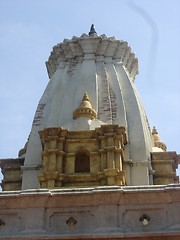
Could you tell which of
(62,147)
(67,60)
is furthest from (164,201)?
(67,60)

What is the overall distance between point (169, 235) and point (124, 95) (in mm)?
16864

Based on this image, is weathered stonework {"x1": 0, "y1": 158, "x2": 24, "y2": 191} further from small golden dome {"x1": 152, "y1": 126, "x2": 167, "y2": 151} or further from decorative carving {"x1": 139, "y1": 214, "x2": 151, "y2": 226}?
decorative carving {"x1": 139, "y1": 214, "x2": 151, "y2": 226}

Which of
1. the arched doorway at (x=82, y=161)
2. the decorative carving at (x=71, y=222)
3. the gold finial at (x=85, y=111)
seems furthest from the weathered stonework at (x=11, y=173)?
the decorative carving at (x=71, y=222)

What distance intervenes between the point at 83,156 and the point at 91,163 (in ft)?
2.84

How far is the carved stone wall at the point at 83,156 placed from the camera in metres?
22.6

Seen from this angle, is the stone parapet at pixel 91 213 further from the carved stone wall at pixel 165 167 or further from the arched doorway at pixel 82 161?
the carved stone wall at pixel 165 167

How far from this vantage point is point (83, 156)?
24.3 metres

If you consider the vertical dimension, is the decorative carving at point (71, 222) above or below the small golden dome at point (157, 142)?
below

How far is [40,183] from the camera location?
23359 millimetres

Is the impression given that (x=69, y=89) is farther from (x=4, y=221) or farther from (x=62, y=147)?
(x=4, y=221)

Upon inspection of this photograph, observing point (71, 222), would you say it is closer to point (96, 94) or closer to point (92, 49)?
point (96, 94)

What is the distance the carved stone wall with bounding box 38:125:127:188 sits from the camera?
22.6 metres

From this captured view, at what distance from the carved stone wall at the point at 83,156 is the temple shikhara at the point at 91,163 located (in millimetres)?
45

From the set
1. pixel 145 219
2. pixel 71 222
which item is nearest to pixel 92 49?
pixel 71 222
